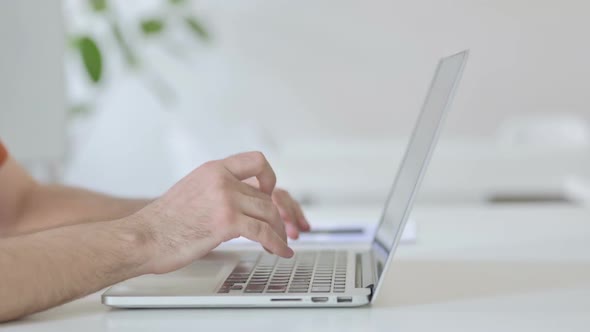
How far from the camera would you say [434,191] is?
2.59 m

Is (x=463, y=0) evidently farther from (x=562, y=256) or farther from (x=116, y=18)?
(x=562, y=256)

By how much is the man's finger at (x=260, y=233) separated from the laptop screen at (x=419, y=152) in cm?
12

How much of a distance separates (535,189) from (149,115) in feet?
10.8

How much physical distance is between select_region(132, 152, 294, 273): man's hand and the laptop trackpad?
28 millimetres

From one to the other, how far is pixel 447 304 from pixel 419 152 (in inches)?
7.6

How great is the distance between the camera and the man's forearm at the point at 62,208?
1438 millimetres

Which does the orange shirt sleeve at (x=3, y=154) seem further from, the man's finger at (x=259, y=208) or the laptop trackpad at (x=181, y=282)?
the man's finger at (x=259, y=208)

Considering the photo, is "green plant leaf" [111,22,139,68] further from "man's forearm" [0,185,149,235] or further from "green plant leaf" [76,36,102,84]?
"man's forearm" [0,185,149,235]

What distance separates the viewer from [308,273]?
105cm

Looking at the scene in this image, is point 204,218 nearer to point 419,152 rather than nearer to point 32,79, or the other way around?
point 419,152

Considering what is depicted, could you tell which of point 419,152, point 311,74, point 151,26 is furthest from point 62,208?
point 311,74

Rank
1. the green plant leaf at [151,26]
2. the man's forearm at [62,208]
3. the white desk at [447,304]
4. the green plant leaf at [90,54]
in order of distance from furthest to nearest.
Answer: the green plant leaf at [151,26] → the green plant leaf at [90,54] → the man's forearm at [62,208] → the white desk at [447,304]

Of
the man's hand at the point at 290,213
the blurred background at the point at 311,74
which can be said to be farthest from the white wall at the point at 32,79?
the blurred background at the point at 311,74

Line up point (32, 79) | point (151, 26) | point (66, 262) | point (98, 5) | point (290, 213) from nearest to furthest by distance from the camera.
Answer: point (66, 262) → point (290, 213) → point (32, 79) → point (98, 5) → point (151, 26)
